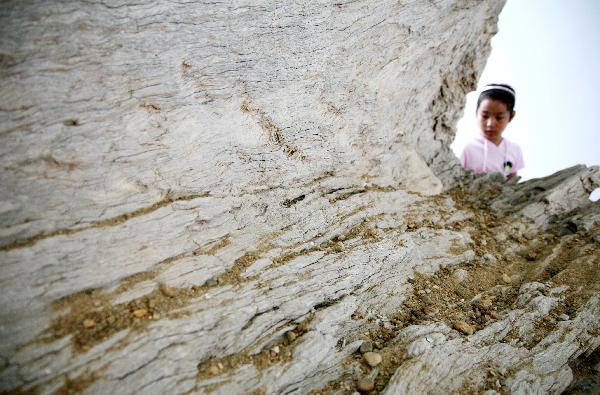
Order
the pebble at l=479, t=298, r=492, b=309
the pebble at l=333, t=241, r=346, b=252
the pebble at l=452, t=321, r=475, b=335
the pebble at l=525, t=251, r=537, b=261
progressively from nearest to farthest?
1. the pebble at l=452, t=321, r=475, b=335
2. the pebble at l=479, t=298, r=492, b=309
3. the pebble at l=333, t=241, r=346, b=252
4. the pebble at l=525, t=251, r=537, b=261

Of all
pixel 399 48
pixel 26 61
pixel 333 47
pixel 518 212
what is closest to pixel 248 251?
pixel 26 61

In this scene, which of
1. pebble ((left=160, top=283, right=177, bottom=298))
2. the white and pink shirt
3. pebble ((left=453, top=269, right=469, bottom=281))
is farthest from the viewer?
the white and pink shirt

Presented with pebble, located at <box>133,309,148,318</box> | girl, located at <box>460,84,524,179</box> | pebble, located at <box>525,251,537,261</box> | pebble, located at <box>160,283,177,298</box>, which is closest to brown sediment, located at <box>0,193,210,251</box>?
pebble, located at <box>160,283,177,298</box>

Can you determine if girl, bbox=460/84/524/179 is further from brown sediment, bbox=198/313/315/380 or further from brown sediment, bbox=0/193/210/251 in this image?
brown sediment, bbox=0/193/210/251

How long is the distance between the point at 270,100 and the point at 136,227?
3546mm

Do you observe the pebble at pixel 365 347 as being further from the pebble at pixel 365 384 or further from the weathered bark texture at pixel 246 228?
the pebble at pixel 365 384

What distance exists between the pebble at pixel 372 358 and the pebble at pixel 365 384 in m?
0.25

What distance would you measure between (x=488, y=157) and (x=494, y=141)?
0.60m

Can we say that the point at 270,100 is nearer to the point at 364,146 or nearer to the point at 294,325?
the point at 364,146

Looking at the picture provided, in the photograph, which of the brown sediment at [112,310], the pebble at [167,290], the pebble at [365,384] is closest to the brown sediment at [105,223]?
the brown sediment at [112,310]

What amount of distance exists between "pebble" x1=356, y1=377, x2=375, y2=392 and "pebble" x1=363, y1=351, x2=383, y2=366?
25cm

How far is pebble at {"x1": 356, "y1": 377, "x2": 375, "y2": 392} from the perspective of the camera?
187 inches

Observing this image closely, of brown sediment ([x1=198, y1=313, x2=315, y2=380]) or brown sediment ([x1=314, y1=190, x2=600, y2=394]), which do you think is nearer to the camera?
brown sediment ([x1=198, y1=313, x2=315, y2=380])

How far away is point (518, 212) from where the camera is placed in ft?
28.9
